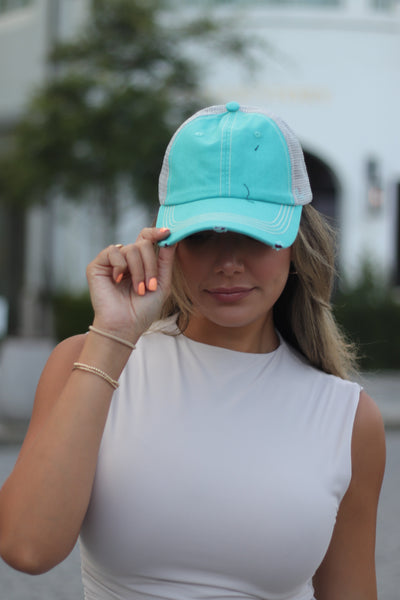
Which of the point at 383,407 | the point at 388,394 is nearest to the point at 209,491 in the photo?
the point at 383,407

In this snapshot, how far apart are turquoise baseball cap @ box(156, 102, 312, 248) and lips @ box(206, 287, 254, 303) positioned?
12 centimetres

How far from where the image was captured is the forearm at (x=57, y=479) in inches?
58.7

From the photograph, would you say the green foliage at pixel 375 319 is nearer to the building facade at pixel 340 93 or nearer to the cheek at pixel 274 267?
the building facade at pixel 340 93

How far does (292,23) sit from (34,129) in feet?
21.0

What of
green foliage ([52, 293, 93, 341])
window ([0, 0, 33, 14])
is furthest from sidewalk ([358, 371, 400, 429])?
window ([0, 0, 33, 14])

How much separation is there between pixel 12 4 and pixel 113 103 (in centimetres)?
839

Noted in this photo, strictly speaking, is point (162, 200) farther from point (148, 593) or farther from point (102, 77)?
point (102, 77)

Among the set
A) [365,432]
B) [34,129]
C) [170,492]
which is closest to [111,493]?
[170,492]

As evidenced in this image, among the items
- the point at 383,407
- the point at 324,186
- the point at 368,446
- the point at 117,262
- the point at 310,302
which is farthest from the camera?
the point at 324,186

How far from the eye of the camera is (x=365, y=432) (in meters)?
1.78

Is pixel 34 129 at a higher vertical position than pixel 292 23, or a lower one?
lower

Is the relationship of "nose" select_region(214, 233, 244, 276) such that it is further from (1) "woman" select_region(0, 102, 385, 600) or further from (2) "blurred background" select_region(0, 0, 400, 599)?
(2) "blurred background" select_region(0, 0, 400, 599)

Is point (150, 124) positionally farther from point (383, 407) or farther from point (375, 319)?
point (375, 319)

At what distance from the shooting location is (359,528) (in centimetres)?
180
